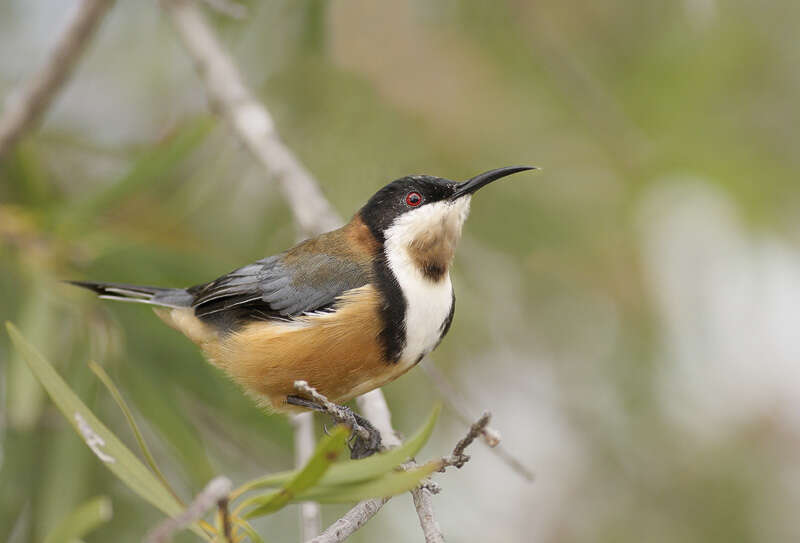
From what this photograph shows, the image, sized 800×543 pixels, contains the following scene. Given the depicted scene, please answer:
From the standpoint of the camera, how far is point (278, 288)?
130 inches

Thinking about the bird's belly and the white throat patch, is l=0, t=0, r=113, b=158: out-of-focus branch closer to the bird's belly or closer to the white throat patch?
the bird's belly

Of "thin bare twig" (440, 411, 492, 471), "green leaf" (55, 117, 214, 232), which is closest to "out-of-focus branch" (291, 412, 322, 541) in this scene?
"thin bare twig" (440, 411, 492, 471)

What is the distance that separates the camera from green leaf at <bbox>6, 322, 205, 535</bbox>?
176 cm

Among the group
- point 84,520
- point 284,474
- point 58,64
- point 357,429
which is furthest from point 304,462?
point 58,64

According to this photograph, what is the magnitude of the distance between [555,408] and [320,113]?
1915mm

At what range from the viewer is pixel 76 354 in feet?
11.4

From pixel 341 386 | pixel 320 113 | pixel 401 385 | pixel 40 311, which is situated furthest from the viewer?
pixel 320 113

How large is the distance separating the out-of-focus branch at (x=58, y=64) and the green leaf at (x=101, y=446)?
2207 mm

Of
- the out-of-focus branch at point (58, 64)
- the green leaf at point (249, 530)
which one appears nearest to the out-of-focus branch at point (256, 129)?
the out-of-focus branch at point (58, 64)

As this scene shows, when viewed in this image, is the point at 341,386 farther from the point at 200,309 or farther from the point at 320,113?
the point at 320,113

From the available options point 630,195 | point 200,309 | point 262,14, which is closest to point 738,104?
point 630,195

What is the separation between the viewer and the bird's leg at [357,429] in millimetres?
2609

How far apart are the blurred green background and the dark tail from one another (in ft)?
0.87

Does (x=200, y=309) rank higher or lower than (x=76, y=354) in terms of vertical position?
higher
